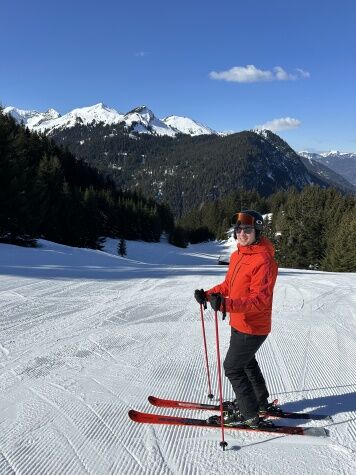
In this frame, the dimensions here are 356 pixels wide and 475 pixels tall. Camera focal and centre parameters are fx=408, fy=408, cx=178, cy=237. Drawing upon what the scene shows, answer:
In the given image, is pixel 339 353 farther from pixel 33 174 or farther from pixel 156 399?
pixel 33 174

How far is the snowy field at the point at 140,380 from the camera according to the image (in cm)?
361

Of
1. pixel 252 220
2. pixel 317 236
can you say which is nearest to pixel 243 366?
pixel 252 220

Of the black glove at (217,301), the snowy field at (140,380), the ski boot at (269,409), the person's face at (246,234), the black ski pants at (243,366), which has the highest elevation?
the person's face at (246,234)

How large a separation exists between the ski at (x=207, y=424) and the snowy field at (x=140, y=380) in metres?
0.07

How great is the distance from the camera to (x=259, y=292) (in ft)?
12.4

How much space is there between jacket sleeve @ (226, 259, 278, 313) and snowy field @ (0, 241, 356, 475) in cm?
134

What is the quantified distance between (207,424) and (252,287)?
1.53m

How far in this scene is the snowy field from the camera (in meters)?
3.61

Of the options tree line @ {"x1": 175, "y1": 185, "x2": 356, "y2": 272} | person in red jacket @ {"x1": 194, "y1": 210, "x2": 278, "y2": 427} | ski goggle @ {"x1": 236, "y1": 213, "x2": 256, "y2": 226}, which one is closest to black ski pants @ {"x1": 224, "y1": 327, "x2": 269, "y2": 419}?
person in red jacket @ {"x1": 194, "y1": 210, "x2": 278, "y2": 427}

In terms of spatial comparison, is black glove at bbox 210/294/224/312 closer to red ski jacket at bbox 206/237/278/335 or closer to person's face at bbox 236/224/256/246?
red ski jacket at bbox 206/237/278/335

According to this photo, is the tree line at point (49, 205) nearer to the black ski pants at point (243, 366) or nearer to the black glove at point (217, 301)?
the black ski pants at point (243, 366)

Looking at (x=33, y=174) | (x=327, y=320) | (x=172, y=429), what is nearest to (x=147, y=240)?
(x=33, y=174)

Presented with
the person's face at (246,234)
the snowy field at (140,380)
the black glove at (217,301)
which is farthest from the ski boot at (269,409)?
the person's face at (246,234)

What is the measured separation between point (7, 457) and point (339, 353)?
5322mm
